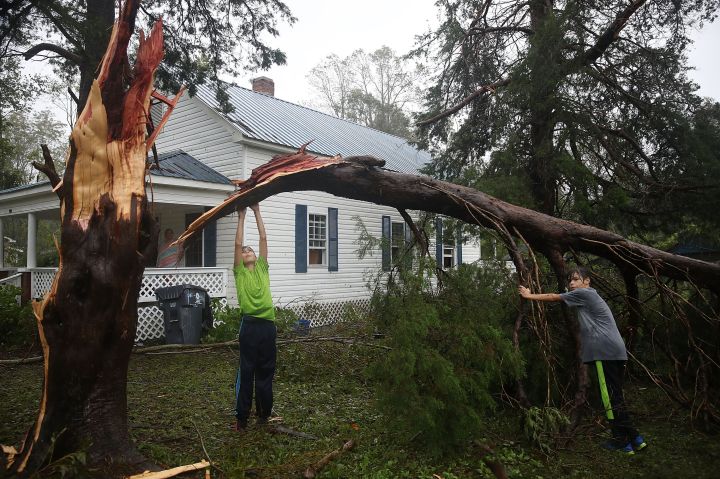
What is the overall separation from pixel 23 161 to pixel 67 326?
4144cm

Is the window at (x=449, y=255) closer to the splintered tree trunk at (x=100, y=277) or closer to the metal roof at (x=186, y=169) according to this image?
the metal roof at (x=186, y=169)

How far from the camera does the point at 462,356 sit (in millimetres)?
4211

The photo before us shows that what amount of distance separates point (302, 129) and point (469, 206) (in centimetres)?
1242

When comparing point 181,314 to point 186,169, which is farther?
point 186,169

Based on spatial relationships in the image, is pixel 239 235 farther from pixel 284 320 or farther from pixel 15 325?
pixel 15 325

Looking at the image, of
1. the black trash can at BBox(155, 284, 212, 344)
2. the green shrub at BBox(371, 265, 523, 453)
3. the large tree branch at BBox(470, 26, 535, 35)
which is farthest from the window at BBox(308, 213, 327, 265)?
the green shrub at BBox(371, 265, 523, 453)

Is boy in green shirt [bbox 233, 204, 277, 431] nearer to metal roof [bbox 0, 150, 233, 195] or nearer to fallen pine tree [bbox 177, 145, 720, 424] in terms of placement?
fallen pine tree [bbox 177, 145, 720, 424]

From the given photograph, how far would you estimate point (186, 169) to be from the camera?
12055 millimetres

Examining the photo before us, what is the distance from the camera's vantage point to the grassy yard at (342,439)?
13.3ft

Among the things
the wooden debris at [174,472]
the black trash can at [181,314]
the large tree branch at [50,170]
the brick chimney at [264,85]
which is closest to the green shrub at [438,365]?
the wooden debris at [174,472]

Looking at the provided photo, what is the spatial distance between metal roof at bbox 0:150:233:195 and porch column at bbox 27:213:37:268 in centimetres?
81

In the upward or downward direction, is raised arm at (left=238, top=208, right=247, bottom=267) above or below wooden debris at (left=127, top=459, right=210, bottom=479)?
above

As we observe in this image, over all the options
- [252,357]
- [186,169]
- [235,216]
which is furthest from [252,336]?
[235,216]

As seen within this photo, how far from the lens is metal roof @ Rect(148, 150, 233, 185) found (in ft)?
36.9
